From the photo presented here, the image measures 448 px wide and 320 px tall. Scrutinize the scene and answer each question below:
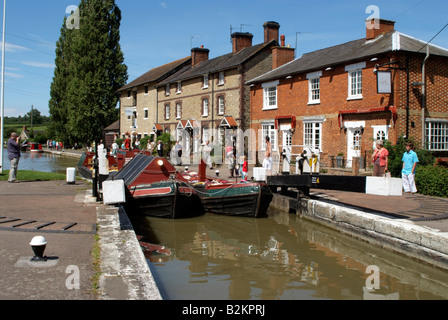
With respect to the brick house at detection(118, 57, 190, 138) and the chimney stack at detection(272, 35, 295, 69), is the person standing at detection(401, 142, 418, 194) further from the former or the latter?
the brick house at detection(118, 57, 190, 138)

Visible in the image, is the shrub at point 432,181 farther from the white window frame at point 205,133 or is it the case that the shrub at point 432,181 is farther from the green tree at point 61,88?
the green tree at point 61,88

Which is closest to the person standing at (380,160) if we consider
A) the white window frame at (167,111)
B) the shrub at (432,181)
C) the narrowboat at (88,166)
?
the shrub at (432,181)

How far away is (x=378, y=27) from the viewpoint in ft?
69.6

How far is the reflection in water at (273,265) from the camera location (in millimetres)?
6098

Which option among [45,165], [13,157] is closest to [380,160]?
[13,157]

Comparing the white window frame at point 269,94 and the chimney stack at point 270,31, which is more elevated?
the chimney stack at point 270,31

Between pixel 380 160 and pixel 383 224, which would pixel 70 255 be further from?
pixel 380 160

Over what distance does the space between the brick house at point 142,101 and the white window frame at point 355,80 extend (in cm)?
2417

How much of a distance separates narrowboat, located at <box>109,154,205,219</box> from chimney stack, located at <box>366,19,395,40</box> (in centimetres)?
1427

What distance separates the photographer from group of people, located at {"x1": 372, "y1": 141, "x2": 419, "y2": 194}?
1268 centimetres

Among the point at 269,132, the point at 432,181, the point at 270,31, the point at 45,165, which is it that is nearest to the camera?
the point at 432,181

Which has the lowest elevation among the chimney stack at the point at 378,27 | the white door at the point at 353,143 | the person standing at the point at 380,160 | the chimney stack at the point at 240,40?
the person standing at the point at 380,160

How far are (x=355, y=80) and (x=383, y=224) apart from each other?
13856 mm

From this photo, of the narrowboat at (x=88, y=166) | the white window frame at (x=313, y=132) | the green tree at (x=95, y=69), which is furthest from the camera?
the green tree at (x=95, y=69)
